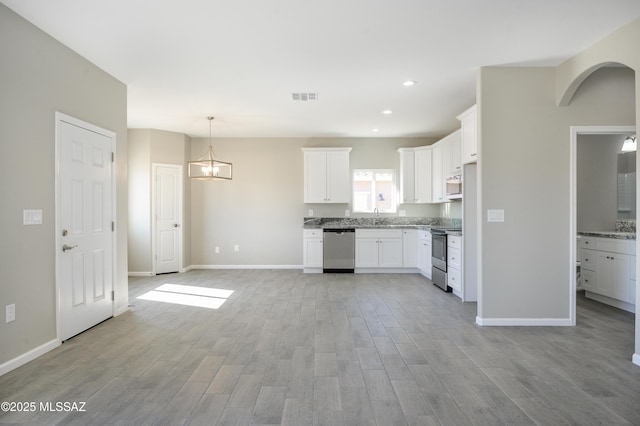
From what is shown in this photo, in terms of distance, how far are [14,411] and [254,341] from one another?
5.37 ft

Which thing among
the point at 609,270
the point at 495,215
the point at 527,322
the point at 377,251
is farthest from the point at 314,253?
the point at 609,270

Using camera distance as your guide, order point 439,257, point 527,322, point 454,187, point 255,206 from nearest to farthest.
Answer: point 527,322 < point 439,257 < point 454,187 < point 255,206

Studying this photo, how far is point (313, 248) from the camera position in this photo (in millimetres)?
6559

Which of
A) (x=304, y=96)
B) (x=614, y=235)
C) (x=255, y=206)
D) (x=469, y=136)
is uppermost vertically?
(x=304, y=96)

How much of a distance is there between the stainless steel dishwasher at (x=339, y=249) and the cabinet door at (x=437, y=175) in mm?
1628

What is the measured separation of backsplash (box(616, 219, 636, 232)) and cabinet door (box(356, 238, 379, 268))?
3.57 meters

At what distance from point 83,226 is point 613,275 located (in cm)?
600

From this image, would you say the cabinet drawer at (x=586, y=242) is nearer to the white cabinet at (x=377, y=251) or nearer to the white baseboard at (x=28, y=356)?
the white cabinet at (x=377, y=251)

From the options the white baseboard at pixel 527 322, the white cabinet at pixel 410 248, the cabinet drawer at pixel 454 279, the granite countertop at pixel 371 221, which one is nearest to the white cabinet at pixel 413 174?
the granite countertop at pixel 371 221

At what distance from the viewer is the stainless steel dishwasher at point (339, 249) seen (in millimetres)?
6527

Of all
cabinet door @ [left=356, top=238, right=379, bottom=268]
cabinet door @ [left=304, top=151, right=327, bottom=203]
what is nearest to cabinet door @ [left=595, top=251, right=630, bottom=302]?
cabinet door @ [left=356, top=238, right=379, bottom=268]

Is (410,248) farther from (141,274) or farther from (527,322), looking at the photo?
(141,274)

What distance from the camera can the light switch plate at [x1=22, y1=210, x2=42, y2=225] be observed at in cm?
275

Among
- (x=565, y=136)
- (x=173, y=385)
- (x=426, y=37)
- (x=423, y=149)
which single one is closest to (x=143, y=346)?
(x=173, y=385)
